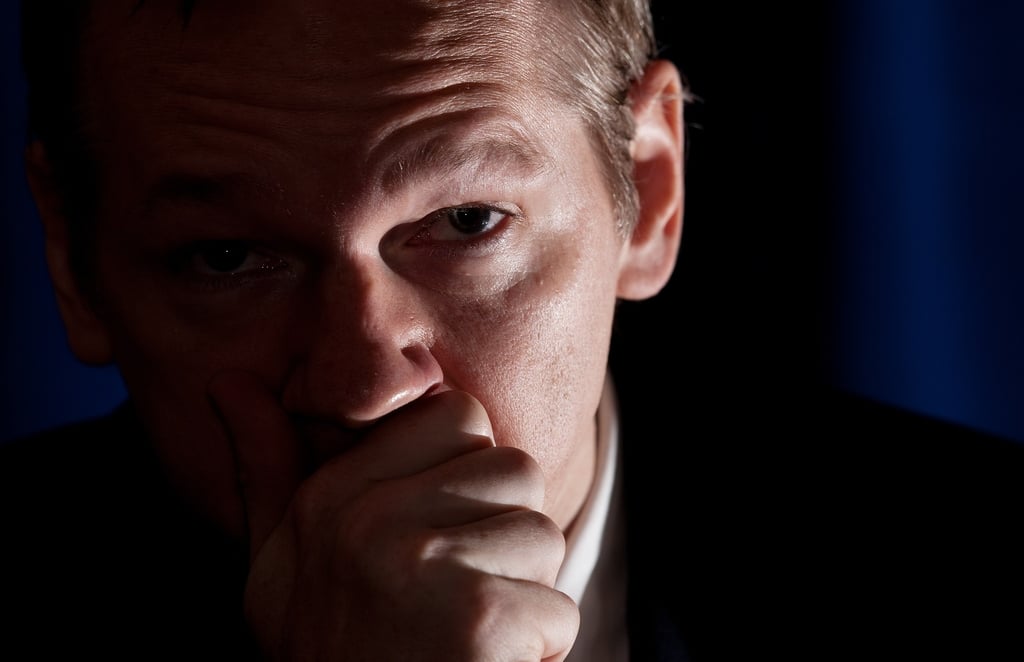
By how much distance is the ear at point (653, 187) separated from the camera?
160 cm

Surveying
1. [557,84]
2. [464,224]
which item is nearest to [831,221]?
[557,84]

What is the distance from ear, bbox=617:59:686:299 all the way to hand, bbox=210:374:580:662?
19.7 inches

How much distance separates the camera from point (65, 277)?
62.2 inches

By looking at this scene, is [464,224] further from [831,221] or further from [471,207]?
[831,221]

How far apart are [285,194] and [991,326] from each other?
5.32 ft

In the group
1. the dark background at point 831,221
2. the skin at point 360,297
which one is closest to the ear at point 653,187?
the skin at point 360,297

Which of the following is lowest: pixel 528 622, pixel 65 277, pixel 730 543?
pixel 730 543

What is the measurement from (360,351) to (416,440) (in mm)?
120

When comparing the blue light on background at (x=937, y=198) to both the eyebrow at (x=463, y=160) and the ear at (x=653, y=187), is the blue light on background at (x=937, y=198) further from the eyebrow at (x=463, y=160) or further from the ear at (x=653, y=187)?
the eyebrow at (x=463, y=160)

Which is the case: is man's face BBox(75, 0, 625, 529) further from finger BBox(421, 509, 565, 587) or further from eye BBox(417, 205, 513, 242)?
finger BBox(421, 509, 565, 587)

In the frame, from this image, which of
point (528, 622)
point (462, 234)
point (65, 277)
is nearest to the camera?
point (528, 622)

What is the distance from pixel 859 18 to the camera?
6.89 ft

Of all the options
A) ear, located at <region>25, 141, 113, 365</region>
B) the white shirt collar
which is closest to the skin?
ear, located at <region>25, 141, 113, 365</region>

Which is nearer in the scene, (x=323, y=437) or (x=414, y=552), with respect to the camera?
(x=414, y=552)
